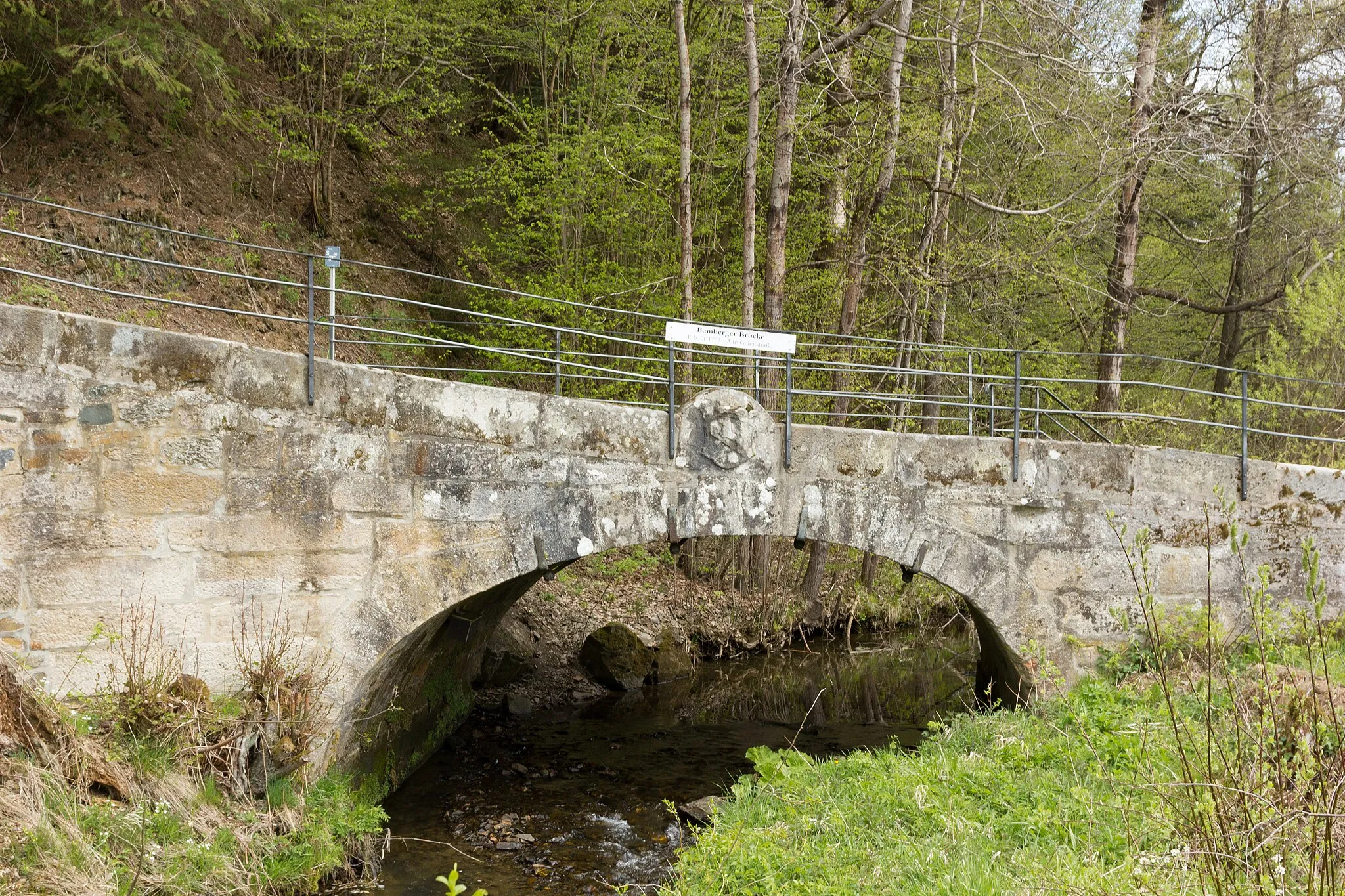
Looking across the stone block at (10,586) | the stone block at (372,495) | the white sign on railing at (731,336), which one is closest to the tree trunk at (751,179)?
the white sign on railing at (731,336)

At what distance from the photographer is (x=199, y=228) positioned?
43.1ft

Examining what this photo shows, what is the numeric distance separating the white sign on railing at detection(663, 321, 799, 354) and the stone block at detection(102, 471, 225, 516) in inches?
129

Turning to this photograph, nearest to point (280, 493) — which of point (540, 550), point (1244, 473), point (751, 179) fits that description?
point (540, 550)

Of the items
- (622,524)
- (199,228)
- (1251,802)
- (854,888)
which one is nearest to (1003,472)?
(622,524)

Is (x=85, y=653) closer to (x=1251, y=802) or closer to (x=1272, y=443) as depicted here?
(x=1251, y=802)

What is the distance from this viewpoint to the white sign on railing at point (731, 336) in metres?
7.61

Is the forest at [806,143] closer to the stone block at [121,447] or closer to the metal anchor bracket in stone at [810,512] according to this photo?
the metal anchor bracket in stone at [810,512]

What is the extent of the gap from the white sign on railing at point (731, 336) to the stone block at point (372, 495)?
2.20m

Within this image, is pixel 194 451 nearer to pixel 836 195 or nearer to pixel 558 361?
pixel 558 361

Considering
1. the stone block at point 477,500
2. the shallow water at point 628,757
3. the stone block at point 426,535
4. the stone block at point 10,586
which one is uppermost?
the stone block at point 477,500

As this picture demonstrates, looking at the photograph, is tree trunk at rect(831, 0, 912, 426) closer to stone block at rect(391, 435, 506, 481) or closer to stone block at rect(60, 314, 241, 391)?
stone block at rect(391, 435, 506, 481)

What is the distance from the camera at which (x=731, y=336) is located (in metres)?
7.78

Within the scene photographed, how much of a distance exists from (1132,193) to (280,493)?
10237 millimetres

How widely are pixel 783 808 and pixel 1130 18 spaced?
10.6m
